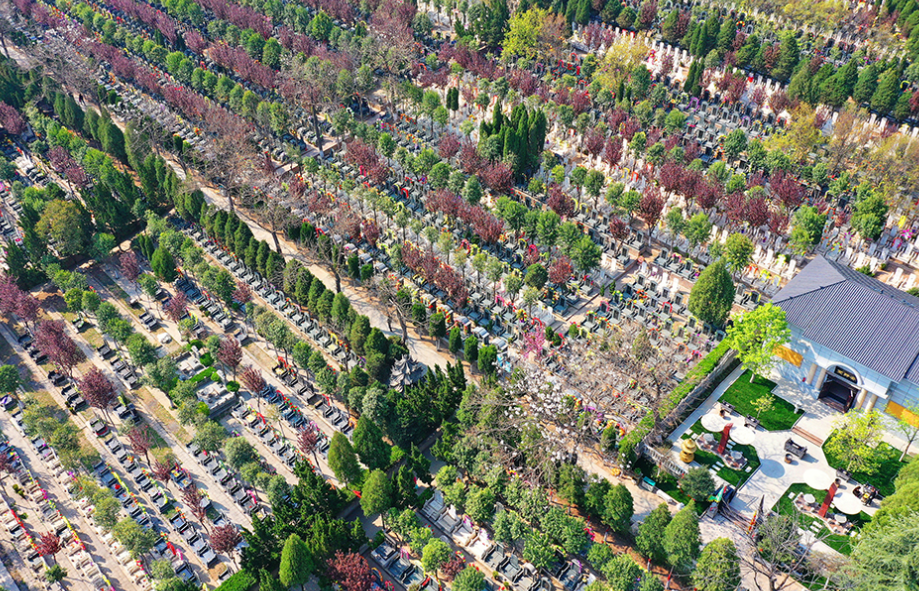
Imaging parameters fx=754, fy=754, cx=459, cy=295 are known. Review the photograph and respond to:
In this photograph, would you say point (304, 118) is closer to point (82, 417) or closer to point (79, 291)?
point (79, 291)

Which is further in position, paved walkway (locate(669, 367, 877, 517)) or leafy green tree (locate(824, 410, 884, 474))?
paved walkway (locate(669, 367, 877, 517))

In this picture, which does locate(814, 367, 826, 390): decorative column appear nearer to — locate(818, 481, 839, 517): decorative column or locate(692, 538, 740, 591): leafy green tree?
locate(818, 481, 839, 517): decorative column

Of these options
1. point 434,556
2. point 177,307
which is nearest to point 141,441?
point 177,307

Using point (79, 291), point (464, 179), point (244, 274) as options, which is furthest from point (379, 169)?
point (79, 291)

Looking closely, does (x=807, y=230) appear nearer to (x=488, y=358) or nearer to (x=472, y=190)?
(x=472, y=190)

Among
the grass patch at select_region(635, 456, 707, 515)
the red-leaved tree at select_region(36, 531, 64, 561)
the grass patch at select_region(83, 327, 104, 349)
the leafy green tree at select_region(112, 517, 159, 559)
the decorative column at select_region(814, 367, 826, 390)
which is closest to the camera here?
the leafy green tree at select_region(112, 517, 159, 559)

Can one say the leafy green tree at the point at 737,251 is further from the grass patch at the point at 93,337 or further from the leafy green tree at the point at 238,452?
the grass patch at the point at 93,337

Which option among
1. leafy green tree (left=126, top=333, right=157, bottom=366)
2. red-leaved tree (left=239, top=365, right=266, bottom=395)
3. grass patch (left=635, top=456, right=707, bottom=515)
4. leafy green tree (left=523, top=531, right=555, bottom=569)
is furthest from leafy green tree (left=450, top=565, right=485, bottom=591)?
leafy green tree (left=126, top=333, right=157, bottom=366)
